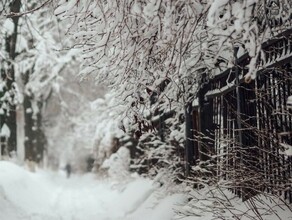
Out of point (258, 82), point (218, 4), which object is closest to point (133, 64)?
point (258, 82)

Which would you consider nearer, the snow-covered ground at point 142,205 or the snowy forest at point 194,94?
the snowy forest at point 194,94

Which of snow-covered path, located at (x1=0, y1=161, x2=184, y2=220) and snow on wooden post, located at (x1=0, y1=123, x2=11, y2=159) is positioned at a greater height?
snow on wooden post, located at (x1=0, y1=123, x2=11, y2=159)

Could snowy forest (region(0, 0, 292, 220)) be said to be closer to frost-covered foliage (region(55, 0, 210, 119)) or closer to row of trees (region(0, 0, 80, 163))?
frost-covered foliage (region(55, 0, 210, 119))

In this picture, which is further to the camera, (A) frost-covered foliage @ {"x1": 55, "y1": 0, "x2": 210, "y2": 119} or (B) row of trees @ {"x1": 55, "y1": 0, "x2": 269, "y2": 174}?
(A) frost-covered foliage @ {"x1": 55, "y1": 0, "x2": 210, "y2": 119}

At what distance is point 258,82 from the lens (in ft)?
20.1

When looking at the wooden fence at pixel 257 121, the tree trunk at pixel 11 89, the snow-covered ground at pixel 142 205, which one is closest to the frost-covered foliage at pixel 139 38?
the wooden fence at pixel 257 121

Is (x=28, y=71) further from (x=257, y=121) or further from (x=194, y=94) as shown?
(x=257, y=121)

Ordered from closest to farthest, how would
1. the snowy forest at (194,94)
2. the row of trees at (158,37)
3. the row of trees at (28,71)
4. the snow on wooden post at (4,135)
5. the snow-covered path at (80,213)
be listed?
1. the row of trees at (158,37)
2. the snowy forest at (194,94)
3. the snow-covered path at (80,213)
4. the row of trees at (28,71)
5. the snow on wooden post at (4,135)

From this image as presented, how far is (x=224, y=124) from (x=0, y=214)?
552 cm

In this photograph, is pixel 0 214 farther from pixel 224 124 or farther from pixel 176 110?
pixel 224 124

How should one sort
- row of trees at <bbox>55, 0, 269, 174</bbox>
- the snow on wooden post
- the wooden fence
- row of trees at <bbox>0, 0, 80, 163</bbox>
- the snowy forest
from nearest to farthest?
row of trees at <bbox>55, 0, 269, 174</bbox>, the snowy forest, the wooden fence, row of trees at <bbox>0, 0, 80, 163</bbox>, the snow on wooden post

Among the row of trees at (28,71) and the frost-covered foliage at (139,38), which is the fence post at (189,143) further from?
the row of trees at (28,71)

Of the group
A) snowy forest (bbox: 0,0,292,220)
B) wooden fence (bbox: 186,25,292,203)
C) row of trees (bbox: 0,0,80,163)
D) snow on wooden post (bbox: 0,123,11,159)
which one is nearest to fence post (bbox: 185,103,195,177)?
snowy forest (bbox: 0,0,292,220)

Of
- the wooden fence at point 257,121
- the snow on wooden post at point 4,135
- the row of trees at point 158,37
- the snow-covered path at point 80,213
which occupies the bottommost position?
the snow-covered path at point 80,213
